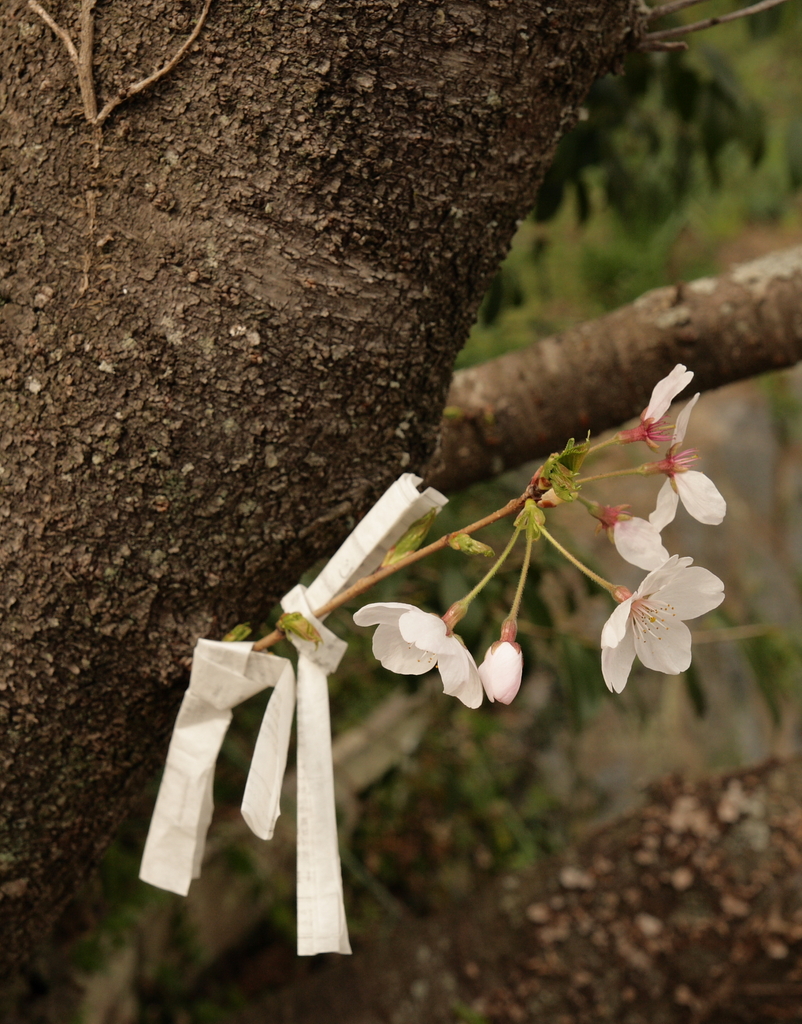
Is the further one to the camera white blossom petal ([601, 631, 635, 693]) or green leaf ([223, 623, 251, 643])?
green leaf ([223, 623, 251, 643])

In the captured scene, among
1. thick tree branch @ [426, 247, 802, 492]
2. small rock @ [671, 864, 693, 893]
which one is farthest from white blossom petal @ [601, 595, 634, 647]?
small rock @ [671, 864, 693, 893]

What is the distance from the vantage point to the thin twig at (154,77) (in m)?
0.55

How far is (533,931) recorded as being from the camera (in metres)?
1.21

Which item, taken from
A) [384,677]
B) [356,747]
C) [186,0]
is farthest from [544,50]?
[356,747]

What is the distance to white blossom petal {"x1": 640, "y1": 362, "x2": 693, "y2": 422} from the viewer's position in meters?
0.48

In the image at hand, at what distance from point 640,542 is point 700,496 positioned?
0.05 m


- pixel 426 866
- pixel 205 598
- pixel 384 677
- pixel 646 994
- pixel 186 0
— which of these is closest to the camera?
pixel 186 0

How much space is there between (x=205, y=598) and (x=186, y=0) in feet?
1.44

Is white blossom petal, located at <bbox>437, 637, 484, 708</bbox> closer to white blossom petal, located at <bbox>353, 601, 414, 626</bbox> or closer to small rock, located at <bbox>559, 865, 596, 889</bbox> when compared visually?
white blossom petal, located at <bbox>353, 601, 414, 626</bbox>

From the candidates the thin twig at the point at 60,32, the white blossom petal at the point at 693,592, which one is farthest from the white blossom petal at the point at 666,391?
the thin twig at the point at 60,32

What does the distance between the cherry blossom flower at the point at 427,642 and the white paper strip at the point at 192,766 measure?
154mm

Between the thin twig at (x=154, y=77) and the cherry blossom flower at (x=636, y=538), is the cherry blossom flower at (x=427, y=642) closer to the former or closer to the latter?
the cherry blossom flower at (x=636, y=538)

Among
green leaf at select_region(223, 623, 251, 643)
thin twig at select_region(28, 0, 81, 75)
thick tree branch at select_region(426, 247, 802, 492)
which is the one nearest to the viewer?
thin twig at select_region(28, 0, 81, 75)

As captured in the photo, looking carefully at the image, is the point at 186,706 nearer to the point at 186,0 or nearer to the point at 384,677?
the point at 186,0
